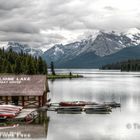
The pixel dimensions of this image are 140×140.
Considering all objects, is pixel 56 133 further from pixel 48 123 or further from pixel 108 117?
pixel 108 117

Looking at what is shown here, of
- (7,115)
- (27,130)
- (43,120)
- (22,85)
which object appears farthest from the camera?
(22,85)

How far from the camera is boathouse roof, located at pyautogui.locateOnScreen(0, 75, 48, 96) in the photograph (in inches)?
2621

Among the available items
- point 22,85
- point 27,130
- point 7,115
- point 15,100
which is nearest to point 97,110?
point 22,85

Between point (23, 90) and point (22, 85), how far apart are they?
1.65 m

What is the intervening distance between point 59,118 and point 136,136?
18.4 metres

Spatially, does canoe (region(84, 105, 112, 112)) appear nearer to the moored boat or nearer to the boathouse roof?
the moored boat

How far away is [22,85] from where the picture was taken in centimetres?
6825

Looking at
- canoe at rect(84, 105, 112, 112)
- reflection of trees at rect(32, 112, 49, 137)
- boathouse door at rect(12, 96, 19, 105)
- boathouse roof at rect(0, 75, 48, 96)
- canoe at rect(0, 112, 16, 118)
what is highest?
boathouse roof at rect(0, 75, 48, 96)

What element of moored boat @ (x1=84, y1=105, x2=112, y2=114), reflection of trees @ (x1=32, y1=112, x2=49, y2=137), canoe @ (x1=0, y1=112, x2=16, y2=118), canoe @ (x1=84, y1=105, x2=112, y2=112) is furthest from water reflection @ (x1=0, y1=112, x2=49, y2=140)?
canoe @ (x1=84, y1=105, x2=112, y2=112)

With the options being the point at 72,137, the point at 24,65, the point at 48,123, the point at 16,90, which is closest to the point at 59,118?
the point at 48,123

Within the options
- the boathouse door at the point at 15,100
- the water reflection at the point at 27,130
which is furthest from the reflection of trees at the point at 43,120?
the boathouse door at the point at 15,100

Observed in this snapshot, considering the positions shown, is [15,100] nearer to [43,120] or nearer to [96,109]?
[43,120]

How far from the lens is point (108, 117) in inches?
2468

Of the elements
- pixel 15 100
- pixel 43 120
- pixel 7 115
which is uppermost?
pixel 15 100
